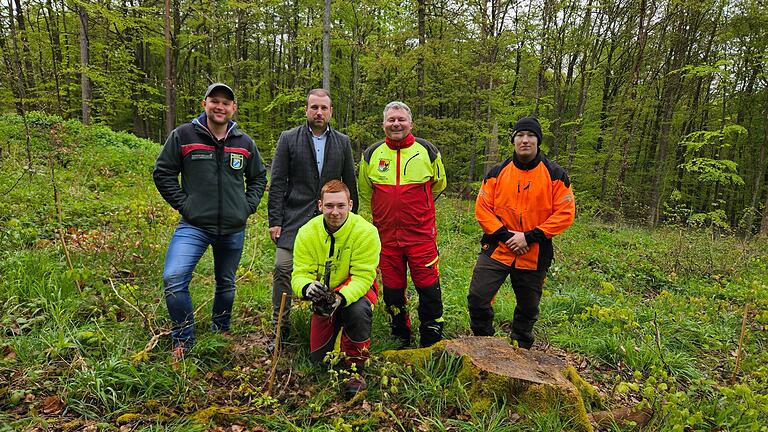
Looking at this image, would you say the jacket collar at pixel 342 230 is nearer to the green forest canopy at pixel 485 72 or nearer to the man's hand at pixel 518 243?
the man's hand at pixel 518 243

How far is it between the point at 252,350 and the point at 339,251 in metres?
1.28

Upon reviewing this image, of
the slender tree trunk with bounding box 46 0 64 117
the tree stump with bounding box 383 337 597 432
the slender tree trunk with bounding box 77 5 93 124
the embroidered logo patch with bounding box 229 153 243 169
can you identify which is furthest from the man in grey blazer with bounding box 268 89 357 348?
the slender tree trunk with bounding box 46 0 64 117

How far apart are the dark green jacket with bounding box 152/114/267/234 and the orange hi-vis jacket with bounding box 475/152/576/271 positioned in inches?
87.3

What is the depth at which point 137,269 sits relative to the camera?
4.20m

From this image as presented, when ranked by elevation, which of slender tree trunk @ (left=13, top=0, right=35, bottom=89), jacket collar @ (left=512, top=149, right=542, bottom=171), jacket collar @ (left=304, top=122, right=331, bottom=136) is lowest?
jacket collar @ (left=512, top=149, right=542, bottom=171)

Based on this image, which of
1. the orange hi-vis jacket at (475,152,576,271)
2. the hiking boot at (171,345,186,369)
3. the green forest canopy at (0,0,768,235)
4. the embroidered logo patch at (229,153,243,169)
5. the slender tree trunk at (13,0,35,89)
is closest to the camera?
the hiking boot at (171,345,186,369)

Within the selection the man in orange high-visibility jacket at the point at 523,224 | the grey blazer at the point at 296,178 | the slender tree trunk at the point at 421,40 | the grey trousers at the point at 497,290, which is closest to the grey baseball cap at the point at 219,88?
the grey blazer at the point at 296,178

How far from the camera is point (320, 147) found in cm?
351

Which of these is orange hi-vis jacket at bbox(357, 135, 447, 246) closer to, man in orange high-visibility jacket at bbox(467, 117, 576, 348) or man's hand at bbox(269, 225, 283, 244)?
man in orange high-visibility jacket at bbox(467, 117, 576, 348)

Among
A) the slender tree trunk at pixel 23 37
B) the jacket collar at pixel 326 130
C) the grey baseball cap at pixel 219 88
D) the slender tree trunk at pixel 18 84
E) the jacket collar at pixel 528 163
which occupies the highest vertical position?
the slender tree trunk at pixel 23 37

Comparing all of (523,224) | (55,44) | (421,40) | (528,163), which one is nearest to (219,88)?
(528,163)

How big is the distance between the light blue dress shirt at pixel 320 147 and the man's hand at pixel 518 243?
5.84ft

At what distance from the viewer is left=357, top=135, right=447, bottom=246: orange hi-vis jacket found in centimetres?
342

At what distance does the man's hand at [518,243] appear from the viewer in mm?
3309
